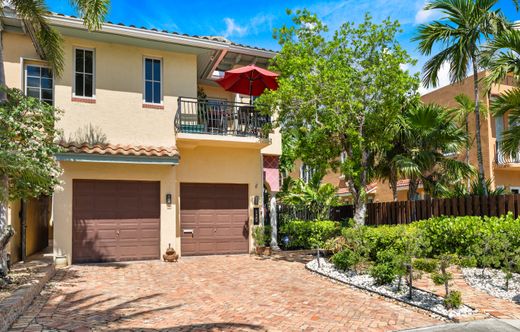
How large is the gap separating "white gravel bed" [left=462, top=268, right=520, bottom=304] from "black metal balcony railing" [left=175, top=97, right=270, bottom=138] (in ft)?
24.9

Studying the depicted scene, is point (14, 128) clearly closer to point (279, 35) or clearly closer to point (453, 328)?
point (279, 35)

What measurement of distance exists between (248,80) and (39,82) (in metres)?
6.78

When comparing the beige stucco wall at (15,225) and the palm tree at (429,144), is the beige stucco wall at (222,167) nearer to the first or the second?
the beige stucco wall at (15,225)

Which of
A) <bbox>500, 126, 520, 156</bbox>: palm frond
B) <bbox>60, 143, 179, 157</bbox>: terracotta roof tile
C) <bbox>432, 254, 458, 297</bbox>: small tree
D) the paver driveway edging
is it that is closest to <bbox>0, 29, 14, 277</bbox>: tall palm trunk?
the paver driveway edging

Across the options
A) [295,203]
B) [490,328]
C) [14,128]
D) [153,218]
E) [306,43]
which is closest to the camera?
[490,328]

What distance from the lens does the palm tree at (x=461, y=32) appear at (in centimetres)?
1405

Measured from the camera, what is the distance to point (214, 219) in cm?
1539

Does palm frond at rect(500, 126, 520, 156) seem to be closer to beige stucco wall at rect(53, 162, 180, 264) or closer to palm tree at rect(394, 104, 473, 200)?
palm tree at rect(394, 104, 473, 200)

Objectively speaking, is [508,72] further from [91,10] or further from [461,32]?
[91,10]

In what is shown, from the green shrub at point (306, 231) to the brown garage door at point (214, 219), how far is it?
5.96 feet

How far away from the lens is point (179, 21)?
16359 mm

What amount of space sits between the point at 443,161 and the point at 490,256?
22.3ft

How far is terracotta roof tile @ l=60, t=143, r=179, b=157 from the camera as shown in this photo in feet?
41.4

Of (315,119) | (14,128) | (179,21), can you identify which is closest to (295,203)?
(315,119)
